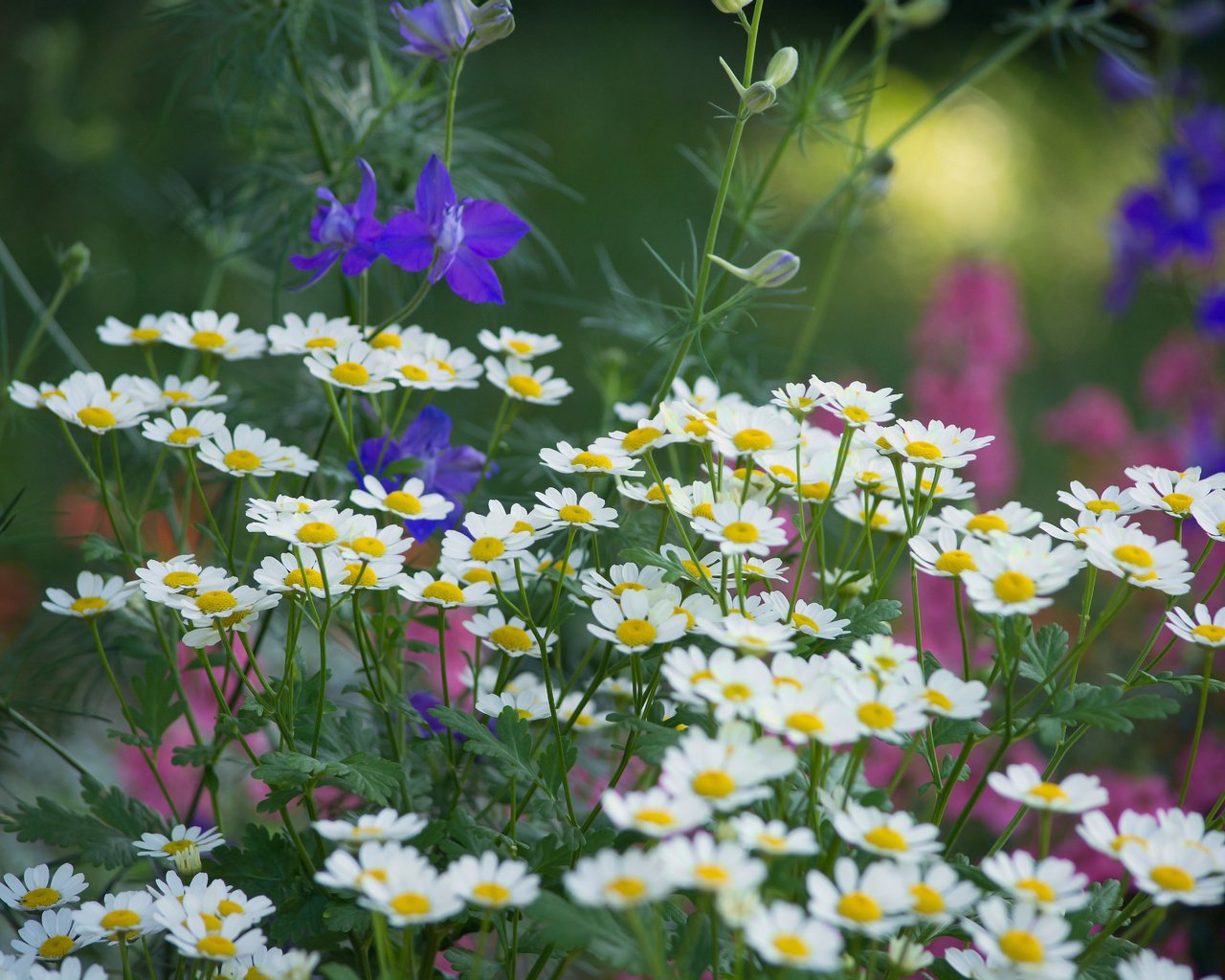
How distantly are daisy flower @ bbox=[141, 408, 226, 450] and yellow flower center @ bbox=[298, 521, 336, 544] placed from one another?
142 mm

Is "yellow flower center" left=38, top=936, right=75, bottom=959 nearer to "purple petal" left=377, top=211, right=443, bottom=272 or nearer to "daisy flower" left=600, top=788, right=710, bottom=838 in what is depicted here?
"daisy flower" left=600, top=788, right=710, bottom=838

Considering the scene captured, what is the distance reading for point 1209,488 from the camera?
68 centimetres

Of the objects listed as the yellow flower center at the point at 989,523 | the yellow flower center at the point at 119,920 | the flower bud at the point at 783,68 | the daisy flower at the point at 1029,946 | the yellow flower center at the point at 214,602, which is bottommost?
the yellow flower center at the point at 119,920

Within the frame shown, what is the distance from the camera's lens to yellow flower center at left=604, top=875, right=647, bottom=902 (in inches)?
17.1

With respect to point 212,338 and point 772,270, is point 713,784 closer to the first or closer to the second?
point 772,270

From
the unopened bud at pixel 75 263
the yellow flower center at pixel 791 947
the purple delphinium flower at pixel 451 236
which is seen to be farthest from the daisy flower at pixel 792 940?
the unopened bud at pixel 75 263

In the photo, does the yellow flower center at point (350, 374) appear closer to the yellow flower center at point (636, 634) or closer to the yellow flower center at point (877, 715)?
the yellow flower center at point (636, 634)

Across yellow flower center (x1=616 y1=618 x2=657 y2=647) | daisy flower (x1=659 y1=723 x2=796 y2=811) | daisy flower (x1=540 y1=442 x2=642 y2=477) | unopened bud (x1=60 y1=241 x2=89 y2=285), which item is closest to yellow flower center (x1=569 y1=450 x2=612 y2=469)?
daisy flower (x1=540 y1=442 x2=642 y2=477)

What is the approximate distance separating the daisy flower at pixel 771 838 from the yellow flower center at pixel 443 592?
0.22 metres

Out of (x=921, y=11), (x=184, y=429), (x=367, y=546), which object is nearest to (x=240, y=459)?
(x=184, y=429)

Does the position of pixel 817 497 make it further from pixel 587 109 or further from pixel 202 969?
pixel 587 109

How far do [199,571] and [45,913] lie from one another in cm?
19

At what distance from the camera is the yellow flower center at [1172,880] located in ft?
1.64

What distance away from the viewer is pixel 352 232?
0.80 meters
